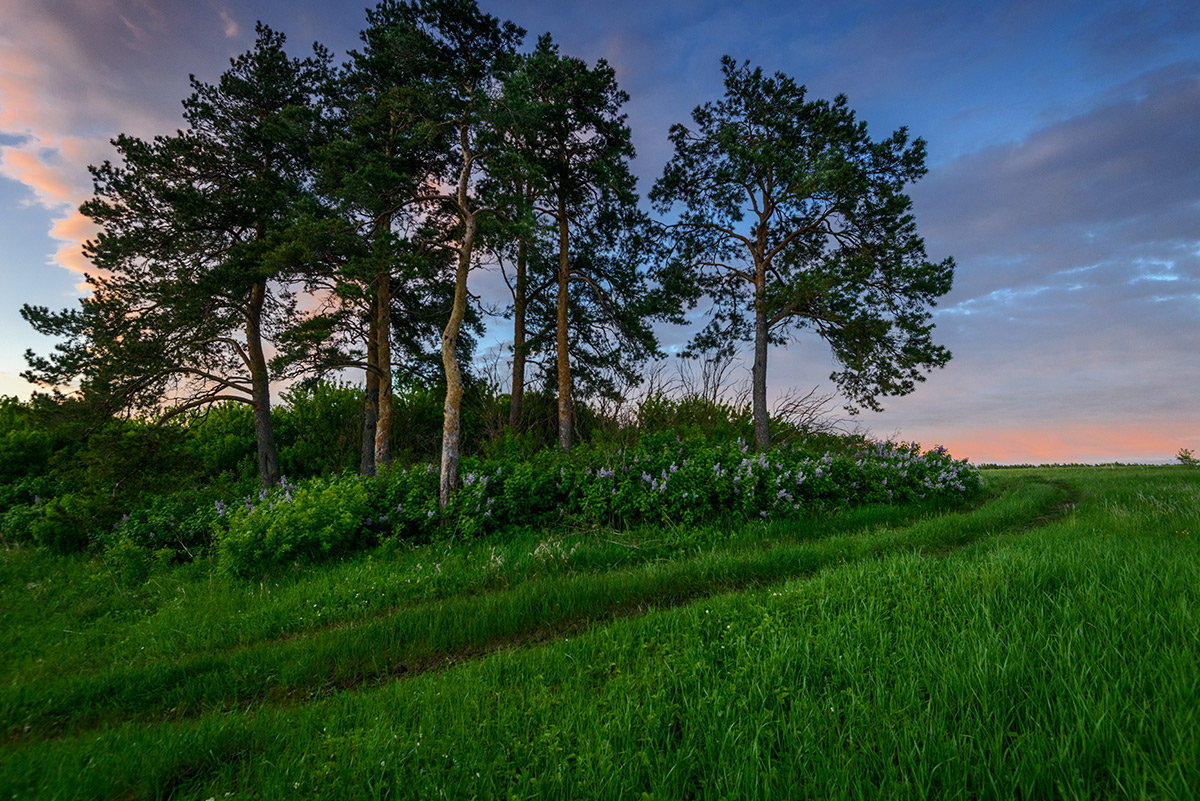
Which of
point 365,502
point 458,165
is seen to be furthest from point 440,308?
point 365,502

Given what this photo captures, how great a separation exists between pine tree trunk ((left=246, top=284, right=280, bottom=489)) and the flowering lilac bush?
431 centimetres

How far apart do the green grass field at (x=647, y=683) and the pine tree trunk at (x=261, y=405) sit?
7266 mm

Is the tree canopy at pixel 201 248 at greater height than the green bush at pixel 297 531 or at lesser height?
greater

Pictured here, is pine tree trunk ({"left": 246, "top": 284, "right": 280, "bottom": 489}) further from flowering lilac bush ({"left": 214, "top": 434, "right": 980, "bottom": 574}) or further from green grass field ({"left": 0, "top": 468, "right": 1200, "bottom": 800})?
green grass field ({"left": 0, "top": 468, "right": 1200, "bottom": 800})

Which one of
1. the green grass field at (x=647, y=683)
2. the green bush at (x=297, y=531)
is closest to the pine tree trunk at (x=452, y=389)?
the green bush at (x=297, y=531)

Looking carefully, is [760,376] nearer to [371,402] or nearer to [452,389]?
[452,389]

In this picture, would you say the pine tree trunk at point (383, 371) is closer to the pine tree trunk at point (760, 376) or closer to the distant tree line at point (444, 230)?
the distant tree line at point (444, 230)

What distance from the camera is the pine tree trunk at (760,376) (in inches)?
536

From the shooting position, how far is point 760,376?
1395 cm

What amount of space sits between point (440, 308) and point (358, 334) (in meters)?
2.36

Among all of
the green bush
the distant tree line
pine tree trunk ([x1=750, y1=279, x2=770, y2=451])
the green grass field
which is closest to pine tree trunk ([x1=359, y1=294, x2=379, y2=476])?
A: the distant tree line

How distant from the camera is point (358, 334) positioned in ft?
44.9

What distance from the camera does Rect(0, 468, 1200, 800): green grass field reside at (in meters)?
2.03

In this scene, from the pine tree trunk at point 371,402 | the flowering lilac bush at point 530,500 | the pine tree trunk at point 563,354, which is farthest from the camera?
the pine tree trunk at point 371,402
